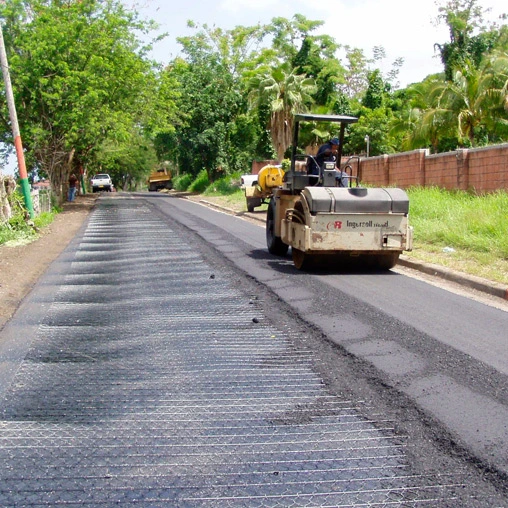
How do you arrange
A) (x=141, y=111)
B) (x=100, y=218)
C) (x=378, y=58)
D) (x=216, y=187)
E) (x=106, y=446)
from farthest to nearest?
(x=378, y=58) < (x=216, y=187) < (x=141, y=111) < (x=100, y=218) < (x=106, y=446)

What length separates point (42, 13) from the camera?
2866 centimetres

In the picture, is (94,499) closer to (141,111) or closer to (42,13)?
(42,13)

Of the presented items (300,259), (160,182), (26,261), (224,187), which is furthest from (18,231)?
(160,182)

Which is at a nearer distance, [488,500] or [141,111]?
[488,500]

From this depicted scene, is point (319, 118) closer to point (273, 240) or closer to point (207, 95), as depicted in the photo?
point (273, 240)

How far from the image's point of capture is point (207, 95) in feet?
144

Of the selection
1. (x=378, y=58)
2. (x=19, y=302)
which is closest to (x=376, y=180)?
(x=19, y=302)

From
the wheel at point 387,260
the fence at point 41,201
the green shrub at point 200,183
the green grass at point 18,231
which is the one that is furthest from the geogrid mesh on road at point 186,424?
the green shrub at point 200,183

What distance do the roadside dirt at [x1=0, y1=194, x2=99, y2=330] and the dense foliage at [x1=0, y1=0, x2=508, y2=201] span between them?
255 inches

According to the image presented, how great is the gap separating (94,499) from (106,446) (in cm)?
72

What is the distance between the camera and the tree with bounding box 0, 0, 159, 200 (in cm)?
2719

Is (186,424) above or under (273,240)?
under

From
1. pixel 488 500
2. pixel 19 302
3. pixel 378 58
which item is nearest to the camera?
pixel 488 500

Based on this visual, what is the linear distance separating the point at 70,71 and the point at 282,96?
14.1m
